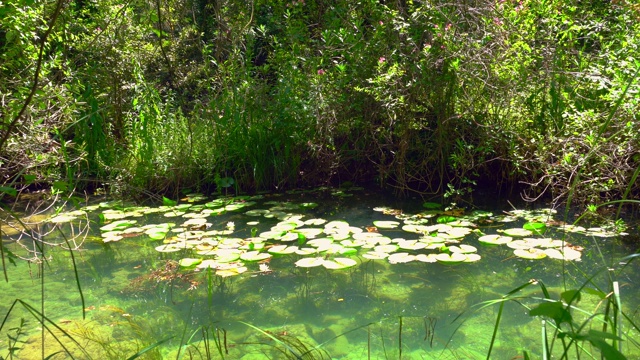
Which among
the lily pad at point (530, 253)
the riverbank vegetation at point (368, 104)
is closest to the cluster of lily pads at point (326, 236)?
the lily pad at point (530, 253)

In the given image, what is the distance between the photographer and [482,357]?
2.17 metres

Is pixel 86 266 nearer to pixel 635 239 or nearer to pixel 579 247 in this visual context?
pixel 579 247

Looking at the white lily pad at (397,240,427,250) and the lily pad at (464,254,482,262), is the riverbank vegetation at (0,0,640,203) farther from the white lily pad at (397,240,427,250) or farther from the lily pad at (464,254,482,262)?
the white lily pad at (397,240,427,250)

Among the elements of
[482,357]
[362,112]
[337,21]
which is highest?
[337,21]

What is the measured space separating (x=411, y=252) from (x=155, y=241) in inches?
67.4

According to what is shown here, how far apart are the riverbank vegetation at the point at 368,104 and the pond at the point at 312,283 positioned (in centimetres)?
57

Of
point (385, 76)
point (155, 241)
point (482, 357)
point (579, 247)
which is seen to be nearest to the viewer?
point (482, 357)

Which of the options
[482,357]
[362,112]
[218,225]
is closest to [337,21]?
[362,112]

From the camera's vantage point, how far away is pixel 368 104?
504 cm

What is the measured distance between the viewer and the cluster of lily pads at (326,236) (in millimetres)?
3182

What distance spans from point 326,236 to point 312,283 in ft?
2.39

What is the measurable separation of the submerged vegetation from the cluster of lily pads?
0.07 ft

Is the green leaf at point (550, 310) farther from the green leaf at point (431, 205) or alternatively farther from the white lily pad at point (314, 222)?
the green leaf at point (431, 205)

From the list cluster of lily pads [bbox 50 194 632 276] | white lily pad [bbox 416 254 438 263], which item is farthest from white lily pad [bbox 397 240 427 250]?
white lily pad [bbox 416 254 438 263]
